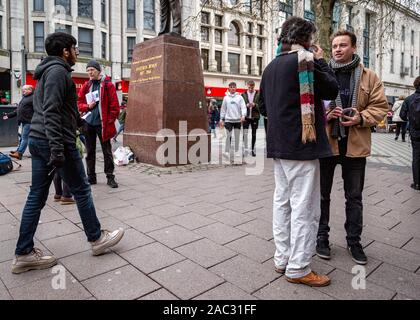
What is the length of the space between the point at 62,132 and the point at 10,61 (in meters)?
27.8

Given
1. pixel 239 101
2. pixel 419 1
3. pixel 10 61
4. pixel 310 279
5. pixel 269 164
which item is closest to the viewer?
pixel 310 279

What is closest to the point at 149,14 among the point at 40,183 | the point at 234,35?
the point at 234,35

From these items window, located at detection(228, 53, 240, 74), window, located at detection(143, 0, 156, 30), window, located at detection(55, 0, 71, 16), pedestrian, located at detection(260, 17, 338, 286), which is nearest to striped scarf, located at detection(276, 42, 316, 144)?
pedestrian, located at detection(260, 17, 338, 286)

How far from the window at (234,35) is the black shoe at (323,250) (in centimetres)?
3648

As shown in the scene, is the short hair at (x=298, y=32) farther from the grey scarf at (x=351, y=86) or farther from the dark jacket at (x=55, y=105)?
the dark jacket at (x=55, y=105)

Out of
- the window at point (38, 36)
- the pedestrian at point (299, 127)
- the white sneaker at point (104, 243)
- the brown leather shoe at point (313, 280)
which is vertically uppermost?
the window at point (38, 36)

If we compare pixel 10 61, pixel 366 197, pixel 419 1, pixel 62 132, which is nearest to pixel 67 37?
pixel 62 132

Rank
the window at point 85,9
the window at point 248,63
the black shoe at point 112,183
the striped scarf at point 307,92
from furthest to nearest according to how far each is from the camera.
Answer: the window at point 248,63 → the window at point 85,9 → the black shoe at point 112,183 → the striped scarf at point 307,92

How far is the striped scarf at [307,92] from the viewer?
8.04ft

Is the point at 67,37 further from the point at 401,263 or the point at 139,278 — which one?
the point at 401,263

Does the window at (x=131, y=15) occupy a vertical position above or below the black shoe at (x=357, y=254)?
above

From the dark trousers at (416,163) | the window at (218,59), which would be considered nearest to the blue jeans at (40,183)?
the dark trousers at (416,163)

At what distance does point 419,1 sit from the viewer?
1381 centimetres
